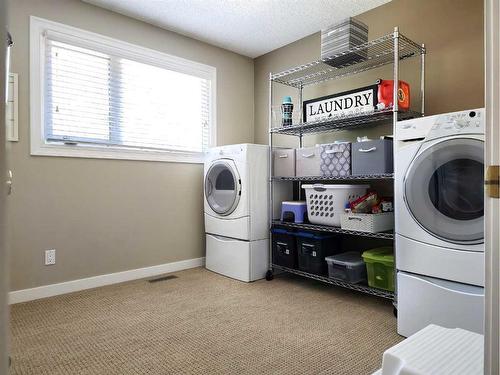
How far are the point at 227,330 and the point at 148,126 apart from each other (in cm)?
203

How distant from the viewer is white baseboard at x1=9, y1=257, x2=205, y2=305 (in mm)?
2471

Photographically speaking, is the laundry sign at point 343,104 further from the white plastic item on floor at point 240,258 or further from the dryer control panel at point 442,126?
the white plastic item on floor at point 240,258

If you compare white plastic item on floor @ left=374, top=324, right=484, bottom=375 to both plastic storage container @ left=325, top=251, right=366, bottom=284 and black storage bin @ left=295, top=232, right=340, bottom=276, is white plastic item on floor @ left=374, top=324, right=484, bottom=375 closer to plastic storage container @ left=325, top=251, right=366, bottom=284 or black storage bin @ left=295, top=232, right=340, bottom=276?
plastic storage container @ left=325, top=251, right=366, bottom=284

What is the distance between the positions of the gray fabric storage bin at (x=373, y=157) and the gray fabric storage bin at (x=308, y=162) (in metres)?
0.35

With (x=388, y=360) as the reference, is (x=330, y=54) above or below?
above

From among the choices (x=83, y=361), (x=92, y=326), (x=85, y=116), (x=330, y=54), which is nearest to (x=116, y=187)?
(x=85, y=116)

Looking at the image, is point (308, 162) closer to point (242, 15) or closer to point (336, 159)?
point (336, 159)

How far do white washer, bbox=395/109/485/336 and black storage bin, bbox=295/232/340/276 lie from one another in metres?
0.78

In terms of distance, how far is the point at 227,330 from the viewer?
197 cm

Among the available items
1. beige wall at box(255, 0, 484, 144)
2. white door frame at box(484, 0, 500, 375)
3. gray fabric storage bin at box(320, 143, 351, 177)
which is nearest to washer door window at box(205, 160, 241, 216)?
gray fabric storage bin at box(320, 143, 351, 177)

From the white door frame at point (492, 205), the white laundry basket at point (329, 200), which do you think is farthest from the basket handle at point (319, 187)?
the white door frame at point (492, 205)

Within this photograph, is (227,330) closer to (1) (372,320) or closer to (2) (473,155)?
(1) (372,320)

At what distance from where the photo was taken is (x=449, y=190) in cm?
176

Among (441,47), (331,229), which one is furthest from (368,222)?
(441,47)
